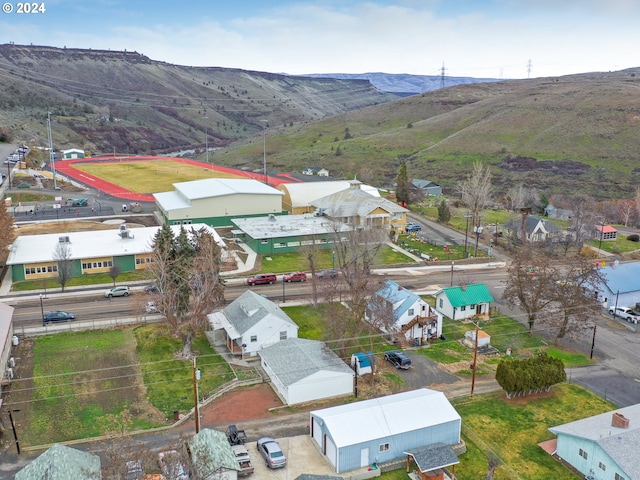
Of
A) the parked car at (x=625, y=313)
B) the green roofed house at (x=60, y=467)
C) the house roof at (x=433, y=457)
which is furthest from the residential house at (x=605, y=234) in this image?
the green roofed house at (x=60, y=467)

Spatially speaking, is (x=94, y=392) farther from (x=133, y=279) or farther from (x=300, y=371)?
(x=133, y=279)

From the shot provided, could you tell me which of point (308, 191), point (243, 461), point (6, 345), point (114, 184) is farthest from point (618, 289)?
point (114, 184)

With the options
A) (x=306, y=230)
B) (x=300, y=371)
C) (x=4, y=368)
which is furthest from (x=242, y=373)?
(x=306, y=230)

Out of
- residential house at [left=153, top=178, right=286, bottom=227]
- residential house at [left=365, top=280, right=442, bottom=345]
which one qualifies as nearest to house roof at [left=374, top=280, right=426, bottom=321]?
residential house at [left=365, top=280, right=442, bottom=345]

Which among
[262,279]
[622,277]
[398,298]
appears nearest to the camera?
[398,298]

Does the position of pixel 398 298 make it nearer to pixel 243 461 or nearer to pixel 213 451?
pixel 243 461

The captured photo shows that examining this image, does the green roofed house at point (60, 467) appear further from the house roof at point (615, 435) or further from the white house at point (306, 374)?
the house roof at point (615, 435)

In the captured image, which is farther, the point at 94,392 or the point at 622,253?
the point at 622,253
